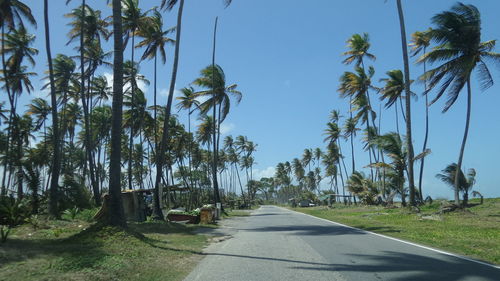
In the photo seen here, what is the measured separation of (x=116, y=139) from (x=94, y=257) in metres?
4.77

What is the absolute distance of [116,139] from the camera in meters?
12.3

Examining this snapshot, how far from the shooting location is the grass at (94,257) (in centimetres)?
718

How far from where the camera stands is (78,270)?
723 centimetres

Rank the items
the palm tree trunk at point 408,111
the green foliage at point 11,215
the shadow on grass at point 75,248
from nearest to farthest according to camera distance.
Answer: the shadow on grass at point 75,248 → the green foliage at point 11,215 → the palm tree trunk at point 408,111

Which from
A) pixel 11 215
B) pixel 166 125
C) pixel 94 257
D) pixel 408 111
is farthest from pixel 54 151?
pixel 408 111

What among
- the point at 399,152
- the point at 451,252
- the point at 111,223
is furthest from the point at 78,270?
the point at 399,152

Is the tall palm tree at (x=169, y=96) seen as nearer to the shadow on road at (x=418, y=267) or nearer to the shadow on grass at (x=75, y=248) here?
the shadow on grass at (x=75, y=248)

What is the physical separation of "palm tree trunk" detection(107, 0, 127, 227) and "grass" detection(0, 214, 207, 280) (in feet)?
2.22

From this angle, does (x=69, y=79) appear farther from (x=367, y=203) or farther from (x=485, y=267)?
(x=485, y=267)

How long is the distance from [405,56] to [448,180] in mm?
8743

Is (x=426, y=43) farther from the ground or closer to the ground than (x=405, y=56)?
farther from the ground

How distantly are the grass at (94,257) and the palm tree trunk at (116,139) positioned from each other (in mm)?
676

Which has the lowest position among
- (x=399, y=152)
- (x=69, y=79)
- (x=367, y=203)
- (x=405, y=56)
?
(x=367, y=203)

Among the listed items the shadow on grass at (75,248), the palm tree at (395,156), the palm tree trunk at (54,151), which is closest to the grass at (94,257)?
the shadow on grass at (75,248)
